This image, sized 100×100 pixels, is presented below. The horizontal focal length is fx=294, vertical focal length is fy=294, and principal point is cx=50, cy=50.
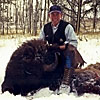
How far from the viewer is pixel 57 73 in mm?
5734

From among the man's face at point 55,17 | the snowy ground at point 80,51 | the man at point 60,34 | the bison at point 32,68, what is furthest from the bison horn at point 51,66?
the man's face at point 55,17

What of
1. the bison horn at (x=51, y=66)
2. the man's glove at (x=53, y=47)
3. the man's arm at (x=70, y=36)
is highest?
the man's arm at (x=70, y=36)

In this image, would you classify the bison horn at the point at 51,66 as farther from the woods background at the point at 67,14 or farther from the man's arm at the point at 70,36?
the woods background at the point at 67,14

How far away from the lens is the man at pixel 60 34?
5848 millimetres

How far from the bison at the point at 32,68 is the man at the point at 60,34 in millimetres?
186

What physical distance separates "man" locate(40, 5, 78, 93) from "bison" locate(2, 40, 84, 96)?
186mm

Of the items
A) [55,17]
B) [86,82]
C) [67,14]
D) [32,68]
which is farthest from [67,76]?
[67,14]

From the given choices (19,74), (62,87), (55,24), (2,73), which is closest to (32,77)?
(19,74)

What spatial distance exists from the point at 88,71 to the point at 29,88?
53.0 inches

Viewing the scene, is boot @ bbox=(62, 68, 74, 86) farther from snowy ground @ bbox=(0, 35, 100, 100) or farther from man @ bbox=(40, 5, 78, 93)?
snowy ground @ bbox=(0, 35, 100, 100)

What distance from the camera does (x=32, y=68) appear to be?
5.49m

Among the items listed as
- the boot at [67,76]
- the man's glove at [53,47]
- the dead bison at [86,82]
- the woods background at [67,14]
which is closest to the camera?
the man's glove at [53,47]

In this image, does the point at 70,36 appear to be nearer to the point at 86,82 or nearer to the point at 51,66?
the point at 51,66

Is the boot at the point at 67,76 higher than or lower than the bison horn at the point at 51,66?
lower
